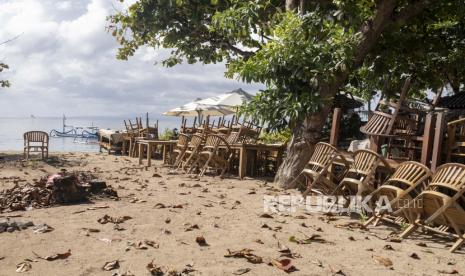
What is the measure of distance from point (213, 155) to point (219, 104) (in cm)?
601

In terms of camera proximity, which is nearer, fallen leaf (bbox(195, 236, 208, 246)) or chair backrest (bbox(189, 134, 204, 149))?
fallen leaf (bbox(195, 236, 208, 246))

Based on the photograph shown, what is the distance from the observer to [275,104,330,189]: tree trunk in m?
7.96

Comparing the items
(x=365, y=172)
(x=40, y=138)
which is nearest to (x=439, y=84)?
(x=365, y=172)

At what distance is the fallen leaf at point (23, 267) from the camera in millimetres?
3248

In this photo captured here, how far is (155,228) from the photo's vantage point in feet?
14.9

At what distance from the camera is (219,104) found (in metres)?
15.1

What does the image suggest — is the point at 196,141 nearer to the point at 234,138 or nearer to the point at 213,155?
the point at 213,155

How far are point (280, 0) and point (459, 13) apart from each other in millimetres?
3780

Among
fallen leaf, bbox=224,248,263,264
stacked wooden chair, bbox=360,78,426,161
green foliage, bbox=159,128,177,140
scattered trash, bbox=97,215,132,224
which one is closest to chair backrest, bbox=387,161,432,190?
stacked wooden chair, bbox=360,78,426,161

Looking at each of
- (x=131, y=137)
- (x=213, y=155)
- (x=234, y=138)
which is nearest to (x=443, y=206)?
(x=213, y=155)

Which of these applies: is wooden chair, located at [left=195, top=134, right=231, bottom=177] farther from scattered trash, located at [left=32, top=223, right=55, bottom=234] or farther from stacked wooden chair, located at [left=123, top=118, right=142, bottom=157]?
stacked wooden chair, located at [left=123, top=118, right=142, bottom=157]

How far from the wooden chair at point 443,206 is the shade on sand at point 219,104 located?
10.4 metres

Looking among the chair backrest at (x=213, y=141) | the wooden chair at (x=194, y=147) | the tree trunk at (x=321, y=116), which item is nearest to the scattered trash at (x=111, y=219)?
the tree trunk at (x=321, y=116)

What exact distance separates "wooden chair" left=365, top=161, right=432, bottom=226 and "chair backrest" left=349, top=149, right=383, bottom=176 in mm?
293
